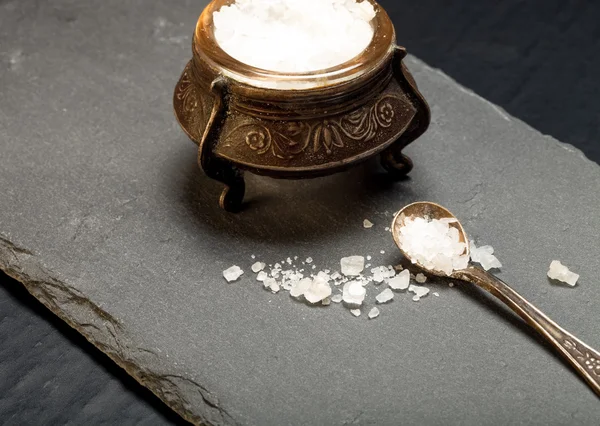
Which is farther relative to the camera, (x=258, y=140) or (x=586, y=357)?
(x=258, y=140)

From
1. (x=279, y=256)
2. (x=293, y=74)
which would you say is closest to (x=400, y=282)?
(x=279, y=256)

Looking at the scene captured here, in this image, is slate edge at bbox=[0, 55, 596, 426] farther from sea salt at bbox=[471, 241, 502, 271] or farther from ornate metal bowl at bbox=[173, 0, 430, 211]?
sea salt at bbox=[471, 241, 502, 271]

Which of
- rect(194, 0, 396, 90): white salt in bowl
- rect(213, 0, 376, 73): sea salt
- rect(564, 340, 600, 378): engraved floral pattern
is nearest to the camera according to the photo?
rect(564, 340, 600, 378): engraved floral pattern

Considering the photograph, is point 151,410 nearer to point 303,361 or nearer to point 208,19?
point 303,361

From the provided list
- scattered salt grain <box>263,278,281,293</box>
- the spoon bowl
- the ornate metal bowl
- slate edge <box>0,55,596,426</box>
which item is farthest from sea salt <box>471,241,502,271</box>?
slate edge <box>0,55,596,426</box>

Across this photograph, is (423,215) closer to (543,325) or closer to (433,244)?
(433,244)

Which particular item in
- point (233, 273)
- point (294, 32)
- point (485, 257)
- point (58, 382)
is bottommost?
point (58, 382)

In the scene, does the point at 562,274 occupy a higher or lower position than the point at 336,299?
higher

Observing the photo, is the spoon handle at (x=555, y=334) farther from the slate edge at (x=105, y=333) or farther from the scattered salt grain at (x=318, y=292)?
the slate edge at (x=105, y=333)
